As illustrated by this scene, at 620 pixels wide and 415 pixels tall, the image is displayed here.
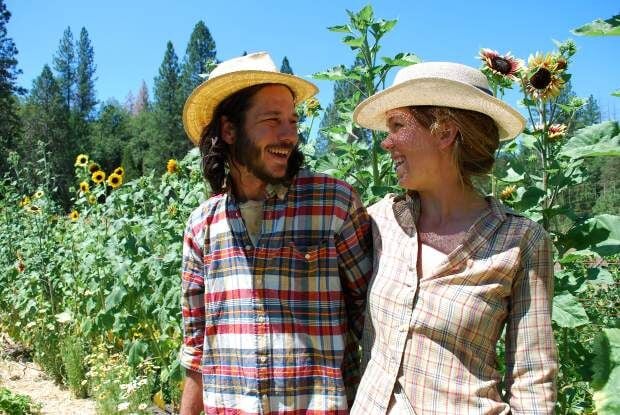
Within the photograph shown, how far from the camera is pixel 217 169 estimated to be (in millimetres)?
1776

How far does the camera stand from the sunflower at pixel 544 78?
202 cm

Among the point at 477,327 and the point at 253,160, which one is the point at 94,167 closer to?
the point at 253,160

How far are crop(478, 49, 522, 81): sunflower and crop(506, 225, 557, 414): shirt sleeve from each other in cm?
89

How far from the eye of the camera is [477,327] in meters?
1.31

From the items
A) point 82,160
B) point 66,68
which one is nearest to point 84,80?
point 66,68

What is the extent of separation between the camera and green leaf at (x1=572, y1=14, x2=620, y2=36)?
3.51ft

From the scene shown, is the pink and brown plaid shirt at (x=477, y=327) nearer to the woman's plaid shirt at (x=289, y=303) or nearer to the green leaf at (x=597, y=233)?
the woman's plaid shirt at (x=289, y=303)

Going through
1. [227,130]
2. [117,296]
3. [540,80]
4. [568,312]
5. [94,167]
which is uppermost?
[94,167]

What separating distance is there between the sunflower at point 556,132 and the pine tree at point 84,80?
45.9 meters

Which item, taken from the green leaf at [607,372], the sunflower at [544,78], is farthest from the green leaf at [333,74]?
the green leaf at [607,372]

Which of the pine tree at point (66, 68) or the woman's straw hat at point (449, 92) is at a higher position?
the pine tree at point (66, 68)

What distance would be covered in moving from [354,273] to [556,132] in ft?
3.01

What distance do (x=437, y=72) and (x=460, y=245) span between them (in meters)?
0.40

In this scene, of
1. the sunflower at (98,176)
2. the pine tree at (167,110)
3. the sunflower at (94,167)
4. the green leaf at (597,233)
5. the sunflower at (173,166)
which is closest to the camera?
the green leaf at (597,233)
